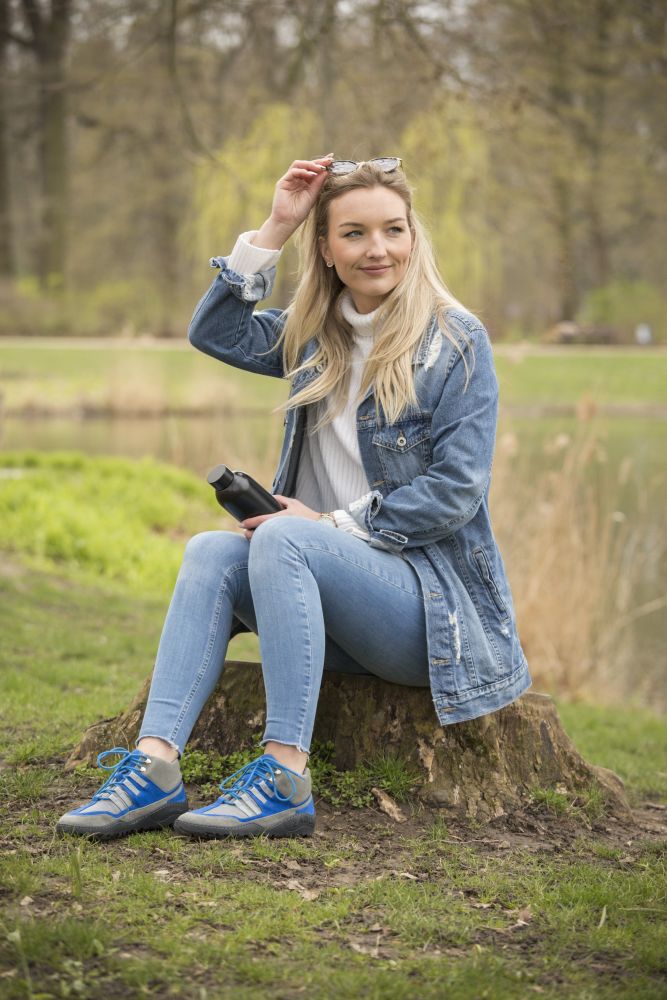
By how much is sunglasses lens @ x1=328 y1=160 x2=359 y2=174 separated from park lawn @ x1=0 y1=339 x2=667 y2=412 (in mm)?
10439

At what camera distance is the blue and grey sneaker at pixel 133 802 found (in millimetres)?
2479

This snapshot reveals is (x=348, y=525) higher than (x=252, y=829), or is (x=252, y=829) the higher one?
(x=348, y=525)

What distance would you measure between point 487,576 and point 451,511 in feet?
0.65

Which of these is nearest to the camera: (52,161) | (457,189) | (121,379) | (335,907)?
(335,907)

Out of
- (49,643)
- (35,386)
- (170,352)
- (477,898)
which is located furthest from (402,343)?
(170,352)

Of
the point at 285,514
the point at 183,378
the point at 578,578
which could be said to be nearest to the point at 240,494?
the point at 285,514

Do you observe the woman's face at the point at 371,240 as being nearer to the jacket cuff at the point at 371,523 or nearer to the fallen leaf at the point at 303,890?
the jacket cuff at the point at 371,523

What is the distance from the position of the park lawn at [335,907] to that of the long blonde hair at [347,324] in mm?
966

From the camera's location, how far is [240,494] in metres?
2.69

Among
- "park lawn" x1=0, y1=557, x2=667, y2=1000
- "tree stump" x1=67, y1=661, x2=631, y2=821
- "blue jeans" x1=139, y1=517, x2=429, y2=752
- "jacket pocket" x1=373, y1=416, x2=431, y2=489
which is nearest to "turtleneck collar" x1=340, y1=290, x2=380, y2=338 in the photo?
"jacket pocket" x1=373, y1=416, x2=431, y2=489

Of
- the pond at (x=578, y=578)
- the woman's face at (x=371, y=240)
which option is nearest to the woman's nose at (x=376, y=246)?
the woman's face at (x=371, y=240)

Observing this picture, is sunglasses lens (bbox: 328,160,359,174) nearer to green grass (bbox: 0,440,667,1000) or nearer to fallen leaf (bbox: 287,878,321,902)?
green grass (bbox: 0,440,667,1000)

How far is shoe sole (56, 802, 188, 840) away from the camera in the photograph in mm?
2469

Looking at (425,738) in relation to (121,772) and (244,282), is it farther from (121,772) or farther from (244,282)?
(244,282)
